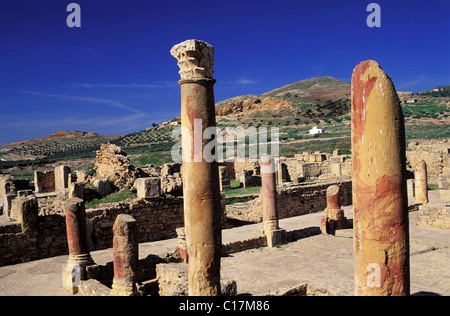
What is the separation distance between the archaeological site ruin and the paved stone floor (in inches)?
1.3

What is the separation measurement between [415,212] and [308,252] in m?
7.65

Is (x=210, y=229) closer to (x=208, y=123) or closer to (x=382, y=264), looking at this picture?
(x=208, y=123)

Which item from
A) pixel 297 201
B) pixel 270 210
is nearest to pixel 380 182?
pixel 270 210

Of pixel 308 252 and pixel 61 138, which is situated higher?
pixel 61 138

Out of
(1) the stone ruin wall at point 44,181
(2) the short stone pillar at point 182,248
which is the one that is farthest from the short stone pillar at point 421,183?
(1) the stone ruin wall at point 44,181

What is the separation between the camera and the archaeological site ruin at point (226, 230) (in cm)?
420

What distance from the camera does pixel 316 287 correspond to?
6.95 m

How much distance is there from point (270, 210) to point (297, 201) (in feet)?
20.6

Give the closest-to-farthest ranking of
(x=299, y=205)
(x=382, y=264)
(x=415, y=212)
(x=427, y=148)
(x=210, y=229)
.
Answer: (x=382, y=264) → (x=210, y=229) → (x=415, y=212) → (x=299, y=205) → (x=427, y=148)

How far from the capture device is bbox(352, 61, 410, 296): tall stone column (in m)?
4.15

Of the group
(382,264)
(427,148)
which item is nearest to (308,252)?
(382,264)

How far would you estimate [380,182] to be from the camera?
415 cm

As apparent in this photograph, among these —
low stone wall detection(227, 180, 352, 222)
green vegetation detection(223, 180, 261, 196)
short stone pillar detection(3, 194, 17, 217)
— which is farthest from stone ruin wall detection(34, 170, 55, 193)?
low stone wall detection(227, 180, 352, 222)

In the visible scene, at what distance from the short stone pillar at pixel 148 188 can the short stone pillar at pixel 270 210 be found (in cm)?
360
